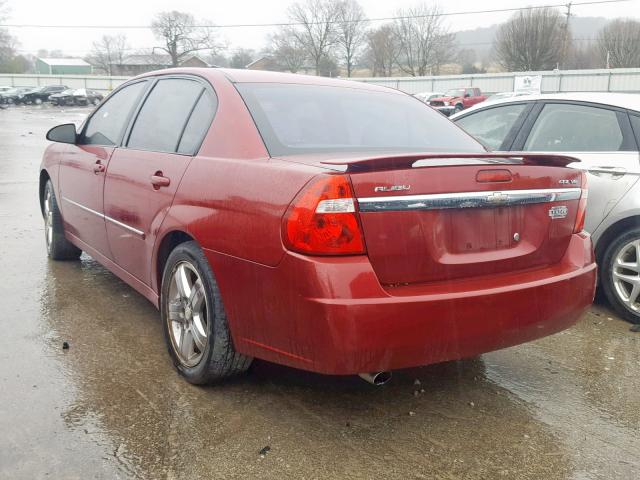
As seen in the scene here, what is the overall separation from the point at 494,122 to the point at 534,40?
56729mm

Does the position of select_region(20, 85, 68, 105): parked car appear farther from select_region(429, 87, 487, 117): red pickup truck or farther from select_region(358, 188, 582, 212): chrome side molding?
select_region(358, 188, 582, 212): chrome side molding

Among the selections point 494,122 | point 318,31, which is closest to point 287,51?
point 318,31

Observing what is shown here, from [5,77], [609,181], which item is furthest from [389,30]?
[609,181]

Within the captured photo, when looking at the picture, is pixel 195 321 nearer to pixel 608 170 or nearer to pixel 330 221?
pixel 330 221

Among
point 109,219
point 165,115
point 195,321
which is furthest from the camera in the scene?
point 109,219

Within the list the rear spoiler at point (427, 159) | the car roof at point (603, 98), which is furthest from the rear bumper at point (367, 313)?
the car roof at point (603, 98)

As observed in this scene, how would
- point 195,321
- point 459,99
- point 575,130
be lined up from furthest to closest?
1. point 459,99
2. point 575,130
3. point 195,321

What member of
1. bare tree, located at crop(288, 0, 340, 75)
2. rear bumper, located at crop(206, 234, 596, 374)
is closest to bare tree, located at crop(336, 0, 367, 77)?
bare tree, located at crop(288, 0, 340, 75)

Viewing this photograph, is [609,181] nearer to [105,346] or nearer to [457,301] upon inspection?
[457,301]

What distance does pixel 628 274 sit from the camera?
4176mm

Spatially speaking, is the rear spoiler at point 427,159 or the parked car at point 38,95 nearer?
the rear spoiler at point 427,159

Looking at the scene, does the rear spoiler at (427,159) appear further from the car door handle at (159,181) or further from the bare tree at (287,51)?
the bare tree at (287,51)

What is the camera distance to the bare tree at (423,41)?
72688 millimetres

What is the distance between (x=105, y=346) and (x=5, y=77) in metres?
74.3
